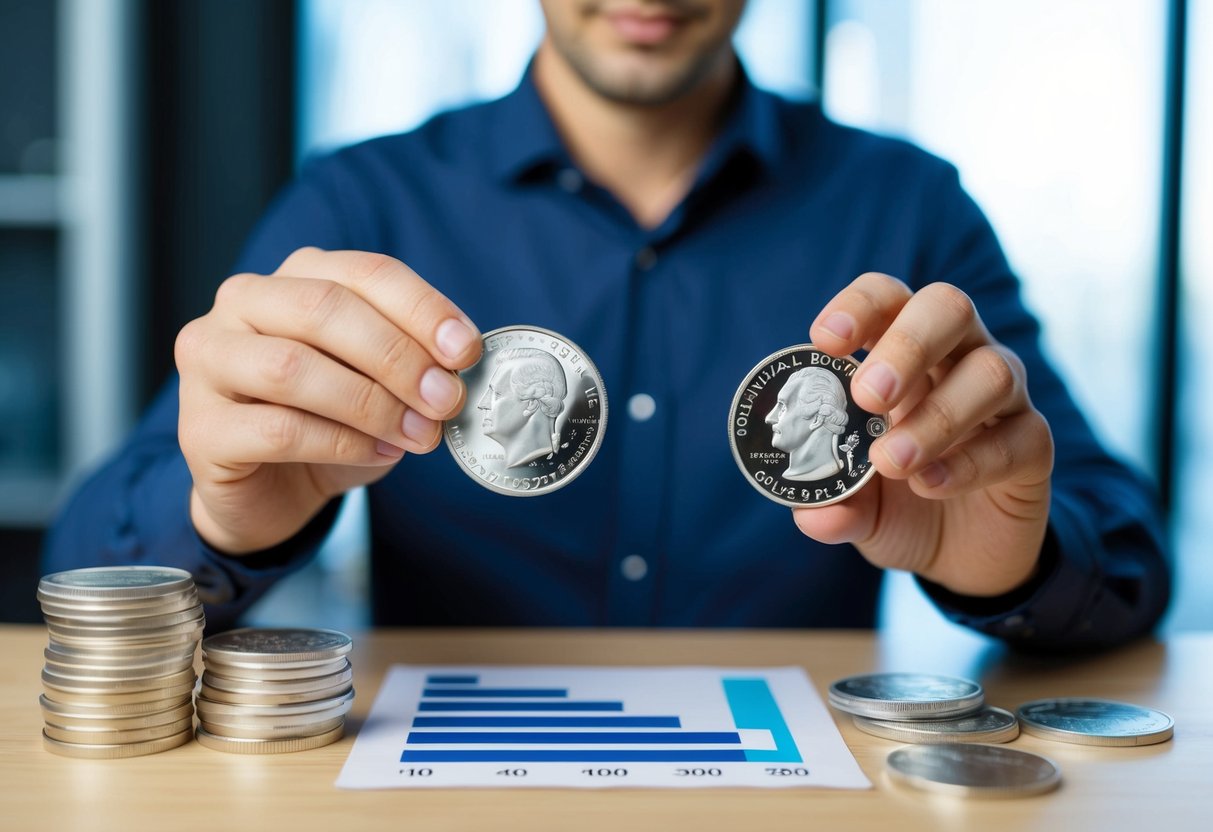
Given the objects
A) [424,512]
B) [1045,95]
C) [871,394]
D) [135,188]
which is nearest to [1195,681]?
[871,394]

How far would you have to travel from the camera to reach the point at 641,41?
1804 mm

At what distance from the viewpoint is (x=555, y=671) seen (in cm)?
138

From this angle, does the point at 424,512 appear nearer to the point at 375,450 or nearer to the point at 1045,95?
the point at 375,450

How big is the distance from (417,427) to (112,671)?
0.37 meters

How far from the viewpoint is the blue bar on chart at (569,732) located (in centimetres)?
108

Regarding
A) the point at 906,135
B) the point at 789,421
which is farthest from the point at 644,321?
the point at 906,135

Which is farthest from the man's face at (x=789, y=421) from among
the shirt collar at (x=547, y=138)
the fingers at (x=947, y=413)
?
the shirt collar at (x=547, y=138)

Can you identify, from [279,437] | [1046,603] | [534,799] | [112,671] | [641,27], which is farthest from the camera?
[641,27]

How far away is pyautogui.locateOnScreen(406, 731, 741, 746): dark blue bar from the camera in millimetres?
1115

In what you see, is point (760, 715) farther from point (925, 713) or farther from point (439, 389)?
point (439, 389)

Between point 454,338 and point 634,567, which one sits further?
point 634,567

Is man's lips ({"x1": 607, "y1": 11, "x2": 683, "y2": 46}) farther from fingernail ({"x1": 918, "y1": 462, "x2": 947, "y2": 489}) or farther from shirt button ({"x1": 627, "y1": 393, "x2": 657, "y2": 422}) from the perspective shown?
fingernail ({"x1": 918, "y1": 462, "x2": 947, "y2": 489})

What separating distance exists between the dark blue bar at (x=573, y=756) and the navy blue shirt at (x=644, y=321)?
0.78 metres

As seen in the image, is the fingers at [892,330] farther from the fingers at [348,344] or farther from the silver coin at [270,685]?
the silver coin at [270,685]
